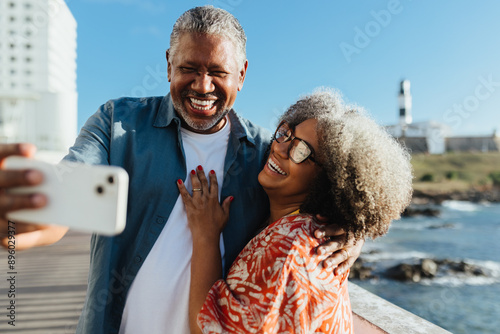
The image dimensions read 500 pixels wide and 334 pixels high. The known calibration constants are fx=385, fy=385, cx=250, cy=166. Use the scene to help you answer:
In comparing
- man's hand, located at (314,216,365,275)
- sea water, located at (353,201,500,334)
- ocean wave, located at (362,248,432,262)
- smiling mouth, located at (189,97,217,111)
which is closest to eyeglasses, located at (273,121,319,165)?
man's hand, located at (314,216,365,275)

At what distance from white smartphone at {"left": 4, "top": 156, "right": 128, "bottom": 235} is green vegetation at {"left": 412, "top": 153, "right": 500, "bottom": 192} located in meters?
54.0

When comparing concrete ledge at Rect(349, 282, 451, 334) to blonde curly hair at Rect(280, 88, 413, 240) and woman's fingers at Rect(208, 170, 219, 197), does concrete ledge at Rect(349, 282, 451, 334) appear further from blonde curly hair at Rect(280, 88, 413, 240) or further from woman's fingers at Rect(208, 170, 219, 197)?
woman's fingers at Rect(208, 170, 219, 197)

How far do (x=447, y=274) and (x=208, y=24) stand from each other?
18.6 metres

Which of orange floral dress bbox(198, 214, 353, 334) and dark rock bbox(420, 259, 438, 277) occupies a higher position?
orange floral dress bbox(198, 214, 353, 334)

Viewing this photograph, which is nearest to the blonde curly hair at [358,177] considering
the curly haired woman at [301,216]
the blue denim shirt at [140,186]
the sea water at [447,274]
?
the curly haired woman at [301,216]

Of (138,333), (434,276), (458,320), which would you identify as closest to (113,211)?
(138,333)

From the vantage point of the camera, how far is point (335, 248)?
1417 millimetres

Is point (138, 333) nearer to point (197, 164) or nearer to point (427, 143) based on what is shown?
point (197, 164)

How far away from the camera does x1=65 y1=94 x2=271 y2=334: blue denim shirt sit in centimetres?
157

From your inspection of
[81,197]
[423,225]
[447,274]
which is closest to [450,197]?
[423,225]

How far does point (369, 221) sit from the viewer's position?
4.89 feet

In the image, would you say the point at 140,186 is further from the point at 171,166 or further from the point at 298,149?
the point at 298,149

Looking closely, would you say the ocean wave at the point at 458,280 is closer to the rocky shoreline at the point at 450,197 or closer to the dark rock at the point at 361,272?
the dark rock at the point at 361,272

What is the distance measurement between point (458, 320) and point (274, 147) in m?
15.9
